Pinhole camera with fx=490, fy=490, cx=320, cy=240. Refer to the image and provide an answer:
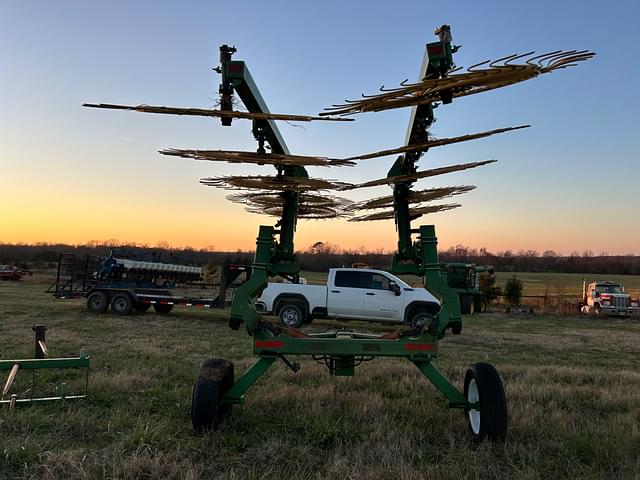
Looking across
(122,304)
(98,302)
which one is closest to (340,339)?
(122,304)

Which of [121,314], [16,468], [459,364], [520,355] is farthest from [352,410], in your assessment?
[121,314]

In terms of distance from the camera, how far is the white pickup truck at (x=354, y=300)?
14.7 m

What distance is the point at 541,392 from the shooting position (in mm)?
6004

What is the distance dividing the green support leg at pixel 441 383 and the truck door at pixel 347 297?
1046 cm

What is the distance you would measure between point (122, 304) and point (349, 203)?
13.9 meters

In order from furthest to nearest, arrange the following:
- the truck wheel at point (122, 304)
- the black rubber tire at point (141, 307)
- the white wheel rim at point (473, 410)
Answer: the black rubber tire at point (141, 307) → the truck wheel at point (122, 304) → the white wheel rim at point (473, 410)

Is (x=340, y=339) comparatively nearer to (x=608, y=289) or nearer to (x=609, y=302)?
(x=609, y=302)

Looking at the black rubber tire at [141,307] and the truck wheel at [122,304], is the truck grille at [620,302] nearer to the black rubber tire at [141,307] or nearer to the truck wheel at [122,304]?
the black rubber tire at [141,307]

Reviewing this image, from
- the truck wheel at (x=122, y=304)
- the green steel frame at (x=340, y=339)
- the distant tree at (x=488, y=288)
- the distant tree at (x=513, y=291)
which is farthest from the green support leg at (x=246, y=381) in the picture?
the distant tree at (x=513, y=291)

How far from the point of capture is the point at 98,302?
17.0 m

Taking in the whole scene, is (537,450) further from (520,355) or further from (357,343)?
(520,355)

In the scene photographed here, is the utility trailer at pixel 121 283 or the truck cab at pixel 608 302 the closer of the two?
the utility trailer at pixel 121 283

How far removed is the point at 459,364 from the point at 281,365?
121 inches

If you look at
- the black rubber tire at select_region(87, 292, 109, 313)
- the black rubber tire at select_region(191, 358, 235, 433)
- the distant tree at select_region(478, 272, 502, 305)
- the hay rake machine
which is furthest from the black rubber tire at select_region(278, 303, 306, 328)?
the distant tree at select_region(478, 272, 502, 305)
